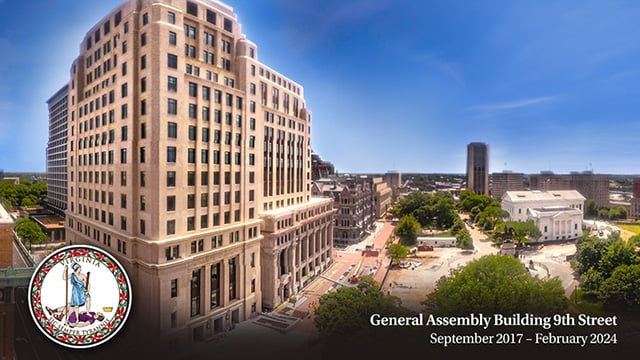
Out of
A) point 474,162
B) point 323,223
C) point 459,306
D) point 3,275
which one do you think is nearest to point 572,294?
point 459,306

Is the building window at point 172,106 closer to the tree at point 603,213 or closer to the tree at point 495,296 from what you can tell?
the tree at point 495,296

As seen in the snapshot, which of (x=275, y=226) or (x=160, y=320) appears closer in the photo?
(x=160, y=320)

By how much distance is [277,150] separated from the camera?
96.8 ft

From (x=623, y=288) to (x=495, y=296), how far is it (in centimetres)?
1488

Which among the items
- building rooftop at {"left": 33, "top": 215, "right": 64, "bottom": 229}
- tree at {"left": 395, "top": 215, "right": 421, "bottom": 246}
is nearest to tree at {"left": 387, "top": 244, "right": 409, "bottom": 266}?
tree at {"left": 395, "top": 215, "right": 421, "bottom": 246}

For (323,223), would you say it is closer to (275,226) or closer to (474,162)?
(275,226)

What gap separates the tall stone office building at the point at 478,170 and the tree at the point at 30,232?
255ft

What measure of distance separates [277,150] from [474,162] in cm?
6659

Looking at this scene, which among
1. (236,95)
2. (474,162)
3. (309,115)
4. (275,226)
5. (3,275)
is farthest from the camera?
(474,162)

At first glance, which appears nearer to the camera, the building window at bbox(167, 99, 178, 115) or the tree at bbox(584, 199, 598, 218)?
the building window at bbox(167, 99, 178, 115)

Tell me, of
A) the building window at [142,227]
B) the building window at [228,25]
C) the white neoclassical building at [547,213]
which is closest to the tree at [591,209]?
the white neoclassical building at [547,213]

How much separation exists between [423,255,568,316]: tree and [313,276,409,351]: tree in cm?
274

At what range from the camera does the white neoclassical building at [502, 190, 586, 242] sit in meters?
50.5

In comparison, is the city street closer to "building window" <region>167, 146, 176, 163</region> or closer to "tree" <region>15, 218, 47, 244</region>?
"building window" <region>167, 146, 176, 163</region>
